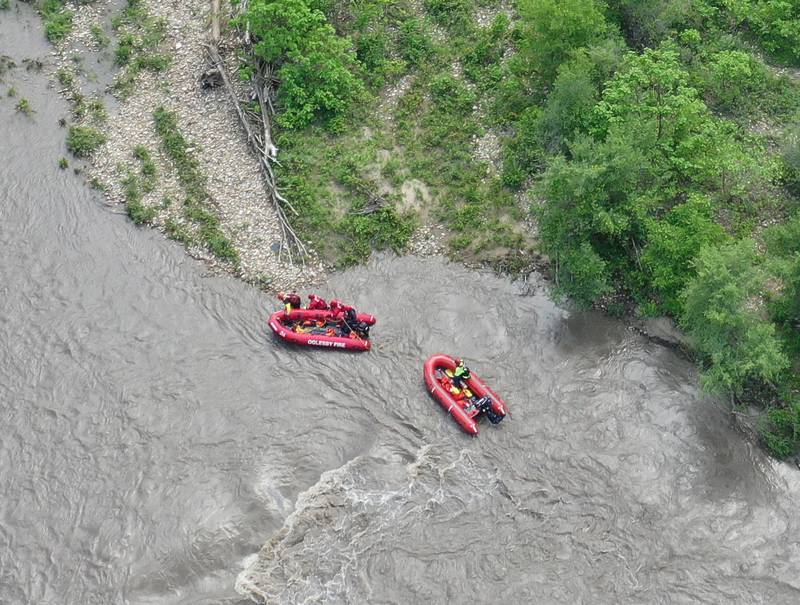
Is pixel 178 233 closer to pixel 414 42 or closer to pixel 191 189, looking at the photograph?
pixel 191 189

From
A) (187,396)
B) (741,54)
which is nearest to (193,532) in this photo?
(187,396)

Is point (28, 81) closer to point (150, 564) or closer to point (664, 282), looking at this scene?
point (150, 564)

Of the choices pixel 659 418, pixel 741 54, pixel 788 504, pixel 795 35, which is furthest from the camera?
pixel 795 35

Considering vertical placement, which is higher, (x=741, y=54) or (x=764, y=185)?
(x=741, y=54)

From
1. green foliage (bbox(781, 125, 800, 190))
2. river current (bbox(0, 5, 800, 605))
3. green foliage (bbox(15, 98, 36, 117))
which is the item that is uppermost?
green foliage (bbox(781, 125, 800, 190))

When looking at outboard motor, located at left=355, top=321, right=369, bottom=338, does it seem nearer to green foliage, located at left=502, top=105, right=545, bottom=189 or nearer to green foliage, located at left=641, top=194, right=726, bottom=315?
green foliage, located at left=502, top=105, right=545, bottom=189

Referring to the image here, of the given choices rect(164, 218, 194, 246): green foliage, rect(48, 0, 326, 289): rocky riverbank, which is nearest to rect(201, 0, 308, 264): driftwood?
rect(48, 0, 326, 289): rocky riverbank
